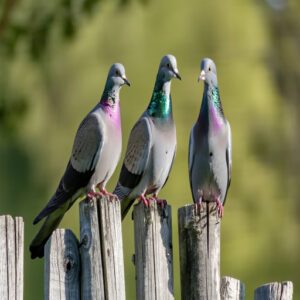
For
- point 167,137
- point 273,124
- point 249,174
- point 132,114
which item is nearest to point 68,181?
point 167,137

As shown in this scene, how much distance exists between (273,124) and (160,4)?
1.96 metres

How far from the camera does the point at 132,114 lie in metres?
12.4

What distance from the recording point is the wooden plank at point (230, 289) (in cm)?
557

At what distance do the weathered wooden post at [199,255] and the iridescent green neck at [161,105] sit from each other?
49.6 inches

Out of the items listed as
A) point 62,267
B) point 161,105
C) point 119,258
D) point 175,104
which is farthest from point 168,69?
point 175,104

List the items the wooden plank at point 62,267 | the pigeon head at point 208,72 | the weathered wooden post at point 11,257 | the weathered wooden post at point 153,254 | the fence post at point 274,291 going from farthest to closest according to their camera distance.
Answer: the pigeon head at point 208,72, the fence post at point 274,291, the weathered wooden post at point 153,254, the wooden plank at point 62,267, the weathered wooden post at point 11,257

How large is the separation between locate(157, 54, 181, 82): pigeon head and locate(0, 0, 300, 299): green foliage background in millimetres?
4054

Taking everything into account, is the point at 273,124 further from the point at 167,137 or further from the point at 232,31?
the point at 167,137

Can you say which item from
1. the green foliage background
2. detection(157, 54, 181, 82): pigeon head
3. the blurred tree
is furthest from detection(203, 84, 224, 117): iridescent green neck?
the blurred tree

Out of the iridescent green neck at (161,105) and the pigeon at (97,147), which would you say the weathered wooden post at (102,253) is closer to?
the pigeon at (97,147)

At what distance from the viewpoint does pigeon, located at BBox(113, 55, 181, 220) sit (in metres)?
6.66

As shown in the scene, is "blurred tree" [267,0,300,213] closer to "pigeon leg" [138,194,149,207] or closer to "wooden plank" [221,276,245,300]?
"pigeon leg" [138,194,149,207]

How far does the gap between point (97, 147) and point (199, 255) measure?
1.38 m

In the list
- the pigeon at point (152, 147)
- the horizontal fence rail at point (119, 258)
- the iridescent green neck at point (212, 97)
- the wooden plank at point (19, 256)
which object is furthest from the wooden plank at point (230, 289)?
the iridescent green neck at point (212, 97)
